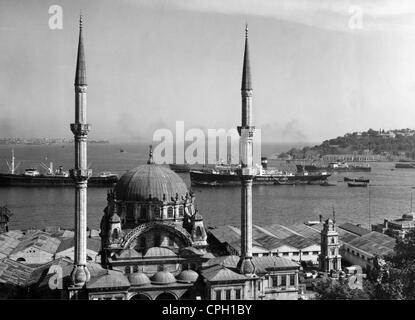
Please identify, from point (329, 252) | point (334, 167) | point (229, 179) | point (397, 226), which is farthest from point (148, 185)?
point (334, 167)

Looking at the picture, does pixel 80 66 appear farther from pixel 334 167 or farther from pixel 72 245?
pixel 334 167

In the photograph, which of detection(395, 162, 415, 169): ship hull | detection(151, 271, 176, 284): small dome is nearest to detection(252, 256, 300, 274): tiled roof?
detection(151, 271, 176, 284): small dome

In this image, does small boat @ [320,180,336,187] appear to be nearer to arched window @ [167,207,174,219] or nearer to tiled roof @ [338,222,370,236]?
tiled roof @ [338,222,370,236]

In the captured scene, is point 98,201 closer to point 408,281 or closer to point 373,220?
point 373,220

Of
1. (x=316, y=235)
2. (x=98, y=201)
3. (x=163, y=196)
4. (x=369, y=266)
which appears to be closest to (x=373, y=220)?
(x=316, y=235)

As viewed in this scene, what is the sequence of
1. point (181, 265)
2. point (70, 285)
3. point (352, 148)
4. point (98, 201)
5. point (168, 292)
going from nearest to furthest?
point (70, 285), point (168, 292), point (181, 265), point (98, 201), point (352, 148)

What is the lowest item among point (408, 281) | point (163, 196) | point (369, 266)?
point (369, 266)
